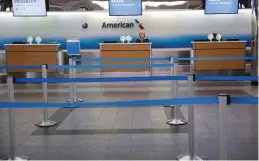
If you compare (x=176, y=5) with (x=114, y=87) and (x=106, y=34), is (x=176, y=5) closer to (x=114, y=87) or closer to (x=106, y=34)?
(x=106, y=34)

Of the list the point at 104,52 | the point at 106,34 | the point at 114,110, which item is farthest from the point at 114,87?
the point at 106,34

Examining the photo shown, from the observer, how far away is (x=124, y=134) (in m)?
5.15

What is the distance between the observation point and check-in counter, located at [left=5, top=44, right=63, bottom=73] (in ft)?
39.6

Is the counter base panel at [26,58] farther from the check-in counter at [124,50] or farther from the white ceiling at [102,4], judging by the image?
the white ceiling at [102,4]

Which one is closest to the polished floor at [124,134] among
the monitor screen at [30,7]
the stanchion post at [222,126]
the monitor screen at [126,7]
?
the stanchion post at [222,126]

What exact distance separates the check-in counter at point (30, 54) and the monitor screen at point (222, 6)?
227 inches

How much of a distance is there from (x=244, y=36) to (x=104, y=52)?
6581 mm

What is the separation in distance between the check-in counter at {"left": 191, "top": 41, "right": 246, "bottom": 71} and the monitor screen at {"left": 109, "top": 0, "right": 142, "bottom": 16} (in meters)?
2.59

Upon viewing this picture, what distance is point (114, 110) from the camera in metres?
6.93

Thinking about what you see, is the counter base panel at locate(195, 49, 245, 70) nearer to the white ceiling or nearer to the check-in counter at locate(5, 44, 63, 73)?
the white ceiling

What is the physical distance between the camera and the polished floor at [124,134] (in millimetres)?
4289

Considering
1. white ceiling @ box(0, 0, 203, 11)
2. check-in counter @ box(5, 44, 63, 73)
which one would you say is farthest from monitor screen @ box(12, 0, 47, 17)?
check-in counter @ box(5, 44, 63, 73)

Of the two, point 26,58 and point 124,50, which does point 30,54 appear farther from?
point 124,50

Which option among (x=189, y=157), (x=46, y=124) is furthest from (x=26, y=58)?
(x=189, y=157)
